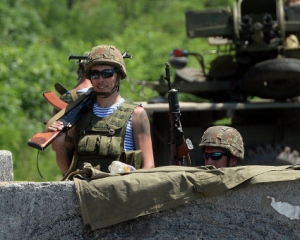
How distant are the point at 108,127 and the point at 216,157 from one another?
0.71m

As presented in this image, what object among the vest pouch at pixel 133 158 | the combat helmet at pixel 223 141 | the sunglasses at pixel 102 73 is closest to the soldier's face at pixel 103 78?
the sunglasses at pixel 102 73

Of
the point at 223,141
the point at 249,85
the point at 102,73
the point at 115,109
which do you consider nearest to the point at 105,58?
the point at 102,73

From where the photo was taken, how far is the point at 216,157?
630 cm

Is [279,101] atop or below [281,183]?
below

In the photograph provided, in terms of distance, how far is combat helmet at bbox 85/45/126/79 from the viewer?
6.42 metres

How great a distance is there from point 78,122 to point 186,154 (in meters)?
0.86

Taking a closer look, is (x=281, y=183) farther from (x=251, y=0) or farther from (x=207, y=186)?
(x=251, y=0)

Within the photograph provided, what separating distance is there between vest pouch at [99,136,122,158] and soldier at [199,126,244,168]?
52 cm

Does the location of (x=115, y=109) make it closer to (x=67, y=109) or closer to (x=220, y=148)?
(x=67, y=109)

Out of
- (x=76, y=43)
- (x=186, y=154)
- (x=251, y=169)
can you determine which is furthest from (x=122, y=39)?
(x=251, y=169)

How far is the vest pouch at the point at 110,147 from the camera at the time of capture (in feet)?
20.5

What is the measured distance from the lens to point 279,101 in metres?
11.3

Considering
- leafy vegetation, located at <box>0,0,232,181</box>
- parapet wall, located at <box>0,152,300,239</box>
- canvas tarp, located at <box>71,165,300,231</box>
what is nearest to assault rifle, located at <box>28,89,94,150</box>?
canvas tarp, located at <box>71,165,300,231</box>

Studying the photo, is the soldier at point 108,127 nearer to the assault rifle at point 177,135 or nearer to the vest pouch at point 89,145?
the vest pouch at point 89,145
